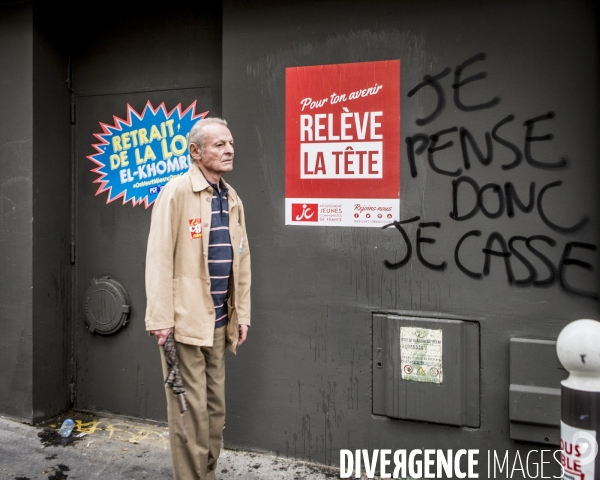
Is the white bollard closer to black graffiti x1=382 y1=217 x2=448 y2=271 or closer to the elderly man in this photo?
black graffiti x1=382 y1=217 x2=448 y2=271

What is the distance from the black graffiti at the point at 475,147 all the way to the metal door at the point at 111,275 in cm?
185

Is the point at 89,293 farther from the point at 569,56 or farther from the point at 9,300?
the point at 569,56

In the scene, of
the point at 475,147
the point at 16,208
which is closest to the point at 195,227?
the point at 475,147

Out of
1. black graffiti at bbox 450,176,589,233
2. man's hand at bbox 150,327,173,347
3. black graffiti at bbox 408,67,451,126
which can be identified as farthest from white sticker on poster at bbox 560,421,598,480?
black graffiti at bbox 408,67,451,126

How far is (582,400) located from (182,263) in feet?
6.35

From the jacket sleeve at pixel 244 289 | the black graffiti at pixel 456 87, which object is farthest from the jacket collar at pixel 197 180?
the black graffiti at pixel 456 87

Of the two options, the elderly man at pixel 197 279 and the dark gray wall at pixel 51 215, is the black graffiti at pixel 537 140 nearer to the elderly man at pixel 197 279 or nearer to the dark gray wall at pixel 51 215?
the elderly man at pixel 197 279

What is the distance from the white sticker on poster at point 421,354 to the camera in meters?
3.70

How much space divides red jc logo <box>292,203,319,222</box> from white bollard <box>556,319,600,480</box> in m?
1.94

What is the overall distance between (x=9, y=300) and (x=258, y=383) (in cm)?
197

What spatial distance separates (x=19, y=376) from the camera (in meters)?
4.61

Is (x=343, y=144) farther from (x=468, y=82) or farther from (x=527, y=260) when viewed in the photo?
(x=527, y=260)

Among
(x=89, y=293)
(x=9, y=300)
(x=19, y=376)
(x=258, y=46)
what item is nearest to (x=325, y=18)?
(x=258, y=46)

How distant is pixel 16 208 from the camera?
181 inches
